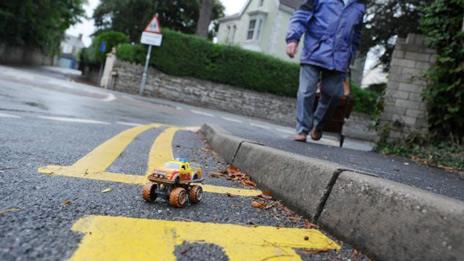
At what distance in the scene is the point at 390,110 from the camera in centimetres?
644

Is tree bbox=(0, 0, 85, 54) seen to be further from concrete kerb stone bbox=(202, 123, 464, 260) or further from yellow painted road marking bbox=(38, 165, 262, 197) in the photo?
concrete kerb stone bbox=(202, 123, 464, 260)

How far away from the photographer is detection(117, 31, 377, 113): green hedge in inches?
761

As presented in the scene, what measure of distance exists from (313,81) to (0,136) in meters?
3.46

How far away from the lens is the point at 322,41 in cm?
511

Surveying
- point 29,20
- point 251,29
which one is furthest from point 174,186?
point 251,29

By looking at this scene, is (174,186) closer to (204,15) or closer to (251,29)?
(204,15)

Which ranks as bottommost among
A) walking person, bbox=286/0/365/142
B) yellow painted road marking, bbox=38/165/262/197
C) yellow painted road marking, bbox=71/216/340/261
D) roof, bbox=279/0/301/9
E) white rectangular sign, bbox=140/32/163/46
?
yellow painted road marking, bbox=38/165/262/197

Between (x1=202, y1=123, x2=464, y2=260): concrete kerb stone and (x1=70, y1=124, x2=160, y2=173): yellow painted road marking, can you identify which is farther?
(x1=70, y1=124, x2=160, y2=173): yellow painted road marking

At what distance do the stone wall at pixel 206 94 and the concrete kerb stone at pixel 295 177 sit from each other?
55.7 ft

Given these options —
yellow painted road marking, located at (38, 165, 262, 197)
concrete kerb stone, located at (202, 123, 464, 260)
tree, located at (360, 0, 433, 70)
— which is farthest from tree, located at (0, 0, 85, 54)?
concrete kerb stone, located at (202, 123, 464, 260)

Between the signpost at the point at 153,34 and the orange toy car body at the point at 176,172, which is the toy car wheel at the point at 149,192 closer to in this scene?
the orange toy car body at the point at 176,172

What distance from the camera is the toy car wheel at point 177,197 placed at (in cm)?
182

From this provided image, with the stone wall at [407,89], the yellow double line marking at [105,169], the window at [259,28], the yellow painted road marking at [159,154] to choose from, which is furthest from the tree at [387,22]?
the yellow double line marking at [105,169]

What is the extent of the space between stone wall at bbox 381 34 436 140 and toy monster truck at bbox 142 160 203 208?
5.04 m
